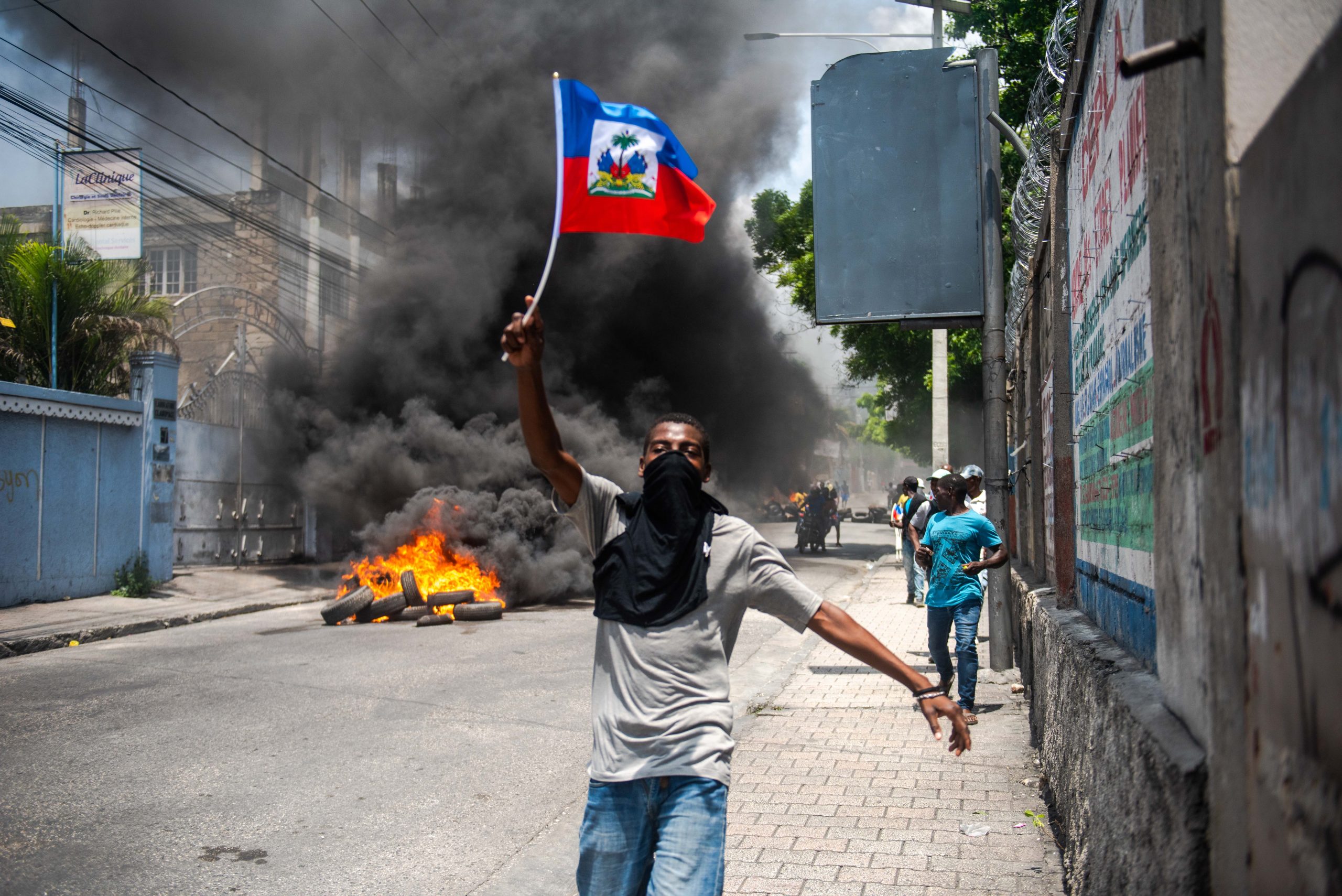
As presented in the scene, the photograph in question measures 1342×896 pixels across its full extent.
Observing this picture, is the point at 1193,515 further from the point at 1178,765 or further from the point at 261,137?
the point at 261,137

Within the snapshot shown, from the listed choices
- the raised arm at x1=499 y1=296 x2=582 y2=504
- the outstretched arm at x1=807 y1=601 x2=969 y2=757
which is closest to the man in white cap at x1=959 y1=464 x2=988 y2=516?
the outstretched arm at x1=807 y1=601 x2=969 y2=757

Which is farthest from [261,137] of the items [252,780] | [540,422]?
[540,422]

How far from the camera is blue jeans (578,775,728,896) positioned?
229 cm

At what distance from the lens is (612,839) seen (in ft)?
7.64

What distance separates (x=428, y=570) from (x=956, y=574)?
1024 centimetres

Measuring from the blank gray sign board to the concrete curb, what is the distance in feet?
26.4

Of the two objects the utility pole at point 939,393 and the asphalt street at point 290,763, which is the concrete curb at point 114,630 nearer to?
the asphalt street at point 290,763

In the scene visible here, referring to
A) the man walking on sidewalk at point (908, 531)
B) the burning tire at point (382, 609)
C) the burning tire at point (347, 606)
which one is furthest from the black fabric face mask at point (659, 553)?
the burning tire at point (382, 609)

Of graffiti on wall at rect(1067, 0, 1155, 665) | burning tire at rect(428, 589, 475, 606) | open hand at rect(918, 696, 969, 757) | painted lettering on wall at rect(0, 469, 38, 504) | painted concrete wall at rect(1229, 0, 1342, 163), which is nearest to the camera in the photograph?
painted concrete wall at rect(1229, 0, 1342, 163)

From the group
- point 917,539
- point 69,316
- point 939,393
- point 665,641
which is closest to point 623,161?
point 665,641

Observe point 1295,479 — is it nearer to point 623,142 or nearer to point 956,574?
point 623,142

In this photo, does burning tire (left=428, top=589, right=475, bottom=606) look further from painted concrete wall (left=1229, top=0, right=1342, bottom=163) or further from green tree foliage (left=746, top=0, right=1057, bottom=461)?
painted concrete wall (left=1229, top=0, right=1342, bottom=163)

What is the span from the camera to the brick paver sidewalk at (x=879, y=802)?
3869 mm

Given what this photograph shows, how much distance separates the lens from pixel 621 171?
3453 millimetres
